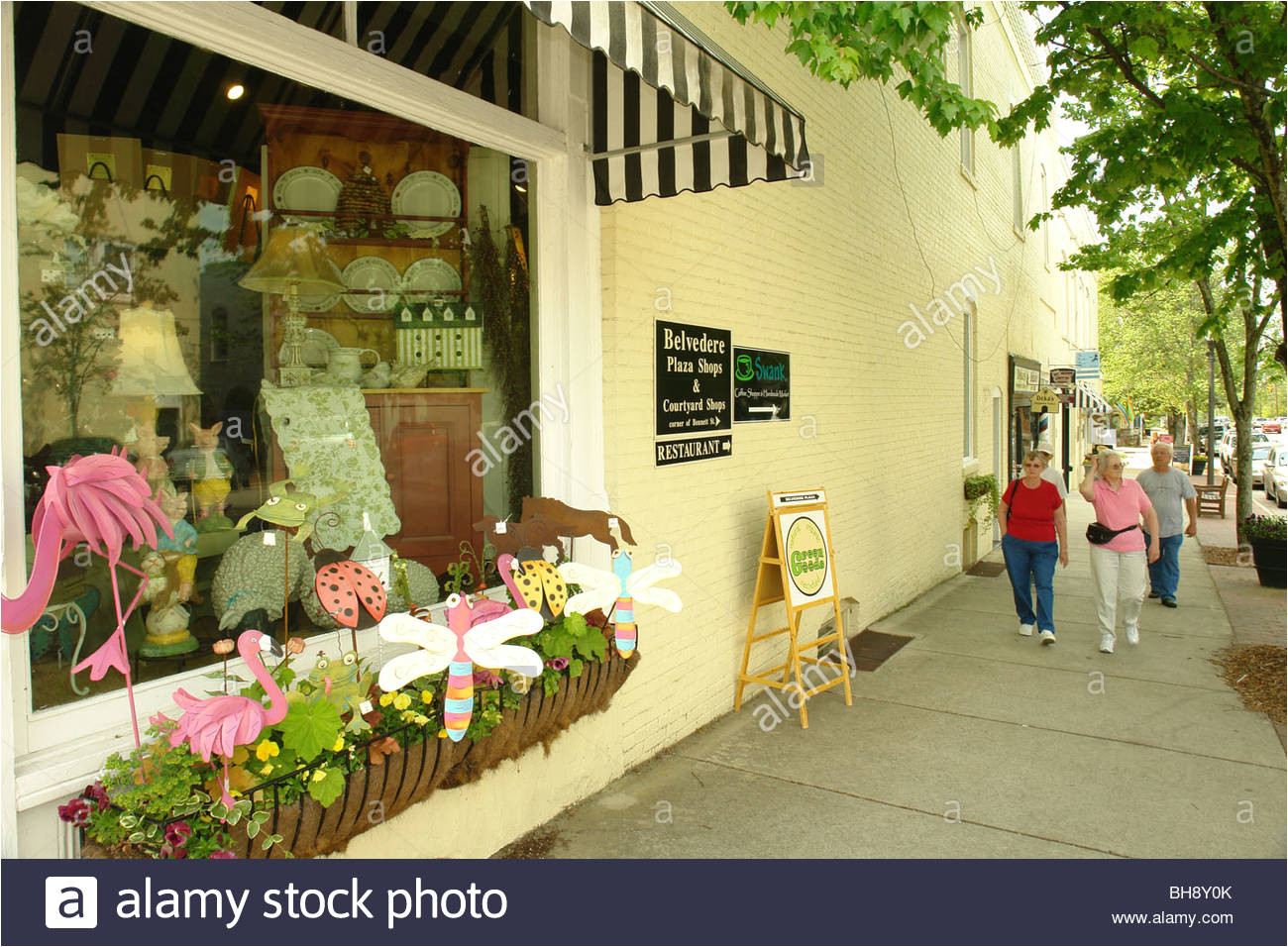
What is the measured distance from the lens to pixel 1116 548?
24.3 feet

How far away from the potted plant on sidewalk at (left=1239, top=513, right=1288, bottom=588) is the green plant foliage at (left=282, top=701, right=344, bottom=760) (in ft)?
35.7

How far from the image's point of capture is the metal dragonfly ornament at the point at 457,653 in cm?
299

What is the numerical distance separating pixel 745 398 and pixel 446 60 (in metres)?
2.77

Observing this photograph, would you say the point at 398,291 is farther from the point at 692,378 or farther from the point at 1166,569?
the point at 1166,569

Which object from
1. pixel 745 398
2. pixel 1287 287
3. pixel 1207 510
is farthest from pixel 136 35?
pixel 1207 510

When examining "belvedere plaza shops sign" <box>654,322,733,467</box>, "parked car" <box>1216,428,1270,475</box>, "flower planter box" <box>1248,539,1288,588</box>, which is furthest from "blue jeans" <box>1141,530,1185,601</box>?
"parked car" <box>1216,428,1270,475</box>

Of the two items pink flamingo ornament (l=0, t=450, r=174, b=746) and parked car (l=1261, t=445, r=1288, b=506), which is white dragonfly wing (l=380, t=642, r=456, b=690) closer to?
pink flamingo ornament (l=0, t=450, r=174, b=746)

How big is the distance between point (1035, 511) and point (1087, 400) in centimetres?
2248

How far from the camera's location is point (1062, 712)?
585 centimetres

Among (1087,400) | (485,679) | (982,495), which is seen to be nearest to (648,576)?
(485,679)

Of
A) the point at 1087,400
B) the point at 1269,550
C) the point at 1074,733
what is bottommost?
the point at 1074,733

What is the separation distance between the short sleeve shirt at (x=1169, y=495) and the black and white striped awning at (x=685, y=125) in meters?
6.96

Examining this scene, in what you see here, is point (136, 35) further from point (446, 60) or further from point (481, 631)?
point (481, 631)

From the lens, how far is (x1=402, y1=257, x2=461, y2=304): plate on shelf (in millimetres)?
4184
